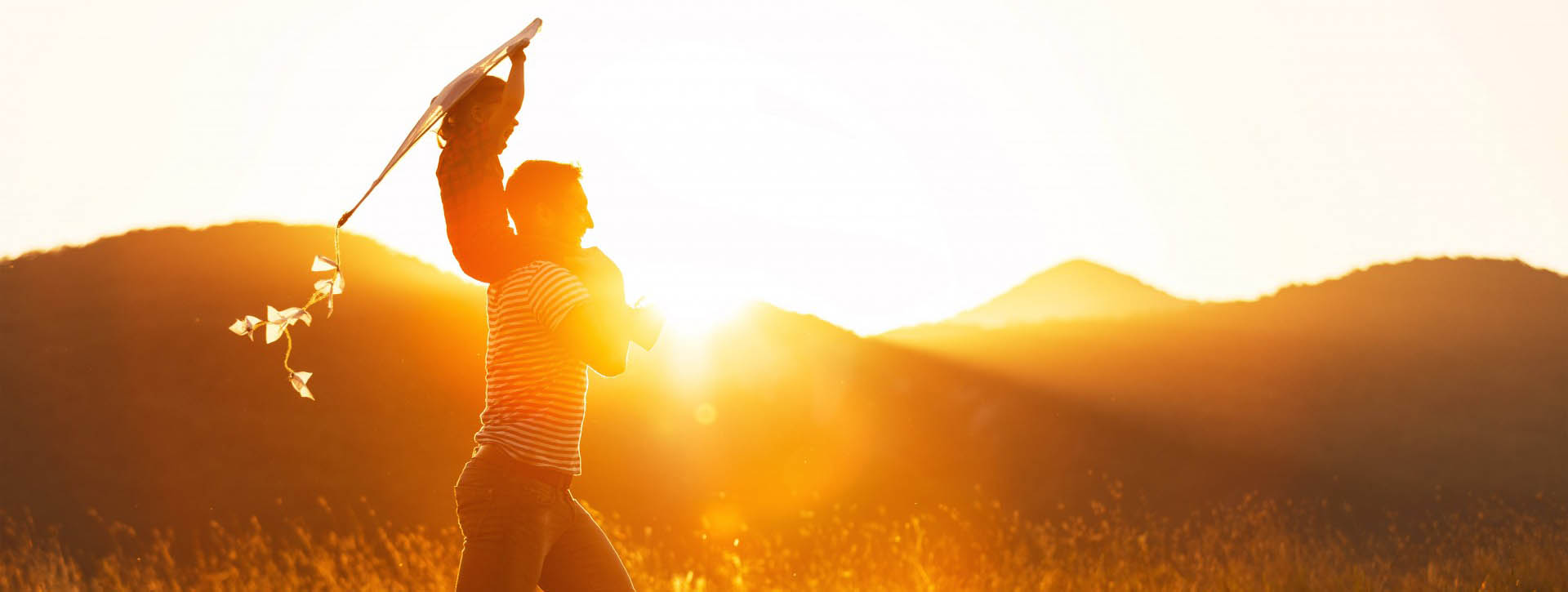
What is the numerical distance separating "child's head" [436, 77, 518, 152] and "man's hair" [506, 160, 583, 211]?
17cm

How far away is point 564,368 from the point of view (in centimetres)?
381

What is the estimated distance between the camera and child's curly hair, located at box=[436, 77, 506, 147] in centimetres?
400

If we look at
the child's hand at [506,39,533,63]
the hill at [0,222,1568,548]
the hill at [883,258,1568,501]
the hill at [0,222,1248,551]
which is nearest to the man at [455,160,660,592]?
the child's hand at [506,39,533,63]

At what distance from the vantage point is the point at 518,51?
4.09 metres

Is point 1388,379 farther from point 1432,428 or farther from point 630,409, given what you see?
point 630,409

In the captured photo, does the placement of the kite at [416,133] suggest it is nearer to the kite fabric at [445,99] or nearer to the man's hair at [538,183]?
the kite fabric at [445,99]

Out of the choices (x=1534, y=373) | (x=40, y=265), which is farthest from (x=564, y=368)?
(x=1534, y=373)

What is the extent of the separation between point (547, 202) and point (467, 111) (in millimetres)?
454

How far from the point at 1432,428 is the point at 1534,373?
7038mm

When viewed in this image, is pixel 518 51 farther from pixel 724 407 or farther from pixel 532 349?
pixel 724 407

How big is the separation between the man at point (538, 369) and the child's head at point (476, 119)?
178 millimetres

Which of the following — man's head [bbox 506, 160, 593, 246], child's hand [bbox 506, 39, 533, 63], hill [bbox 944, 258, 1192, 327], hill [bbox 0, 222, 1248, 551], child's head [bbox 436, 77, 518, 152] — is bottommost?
hill [bbox 0, 222, 1248, 551]

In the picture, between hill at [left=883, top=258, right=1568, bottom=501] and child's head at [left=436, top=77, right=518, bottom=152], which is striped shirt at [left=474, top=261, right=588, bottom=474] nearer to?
child's head at [left=436, top=77, right=518, bottom=152]

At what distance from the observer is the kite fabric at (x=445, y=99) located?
154 inches
